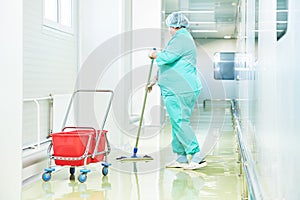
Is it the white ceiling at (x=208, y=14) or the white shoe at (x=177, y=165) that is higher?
the white ceiling at (x=208, y=14)

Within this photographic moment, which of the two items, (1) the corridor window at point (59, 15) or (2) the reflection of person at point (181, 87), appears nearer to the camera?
(2) the reflection of person at point (181, 87)

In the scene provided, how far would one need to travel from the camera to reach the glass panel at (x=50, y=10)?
16.3 ft

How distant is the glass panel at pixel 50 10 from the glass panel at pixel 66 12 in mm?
154

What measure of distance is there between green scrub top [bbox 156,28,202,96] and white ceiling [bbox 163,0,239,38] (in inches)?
193

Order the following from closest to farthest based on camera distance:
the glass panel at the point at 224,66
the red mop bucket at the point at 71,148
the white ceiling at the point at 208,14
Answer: the red mop bucket at the point at 71,148
the white ceiling at the point at 208,14
the glass panel at the point at 224,66

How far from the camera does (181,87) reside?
4.72 meters

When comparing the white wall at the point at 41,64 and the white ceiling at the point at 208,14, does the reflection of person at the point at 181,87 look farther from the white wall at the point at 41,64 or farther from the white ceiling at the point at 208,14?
the white ceiling at the point at 208,14

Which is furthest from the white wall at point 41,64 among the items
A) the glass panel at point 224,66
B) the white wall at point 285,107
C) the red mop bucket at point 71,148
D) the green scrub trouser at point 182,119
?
the glass panel at point 224,66

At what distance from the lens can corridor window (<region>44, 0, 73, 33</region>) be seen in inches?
193

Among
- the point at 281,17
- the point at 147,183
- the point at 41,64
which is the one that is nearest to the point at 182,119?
the point at 147,183

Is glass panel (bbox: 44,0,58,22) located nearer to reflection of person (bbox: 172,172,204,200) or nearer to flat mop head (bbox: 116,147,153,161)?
flat mop head (bbox: 116,147,153,161)

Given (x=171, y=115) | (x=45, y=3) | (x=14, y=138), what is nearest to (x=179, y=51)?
(x=171, y=115)

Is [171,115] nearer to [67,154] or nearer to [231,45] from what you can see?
[67,154]

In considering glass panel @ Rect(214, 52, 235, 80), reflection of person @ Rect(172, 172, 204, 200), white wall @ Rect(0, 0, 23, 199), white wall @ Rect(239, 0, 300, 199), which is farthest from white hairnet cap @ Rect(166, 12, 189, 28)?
glass panel @ Rect(214, 52, 235, 80)
